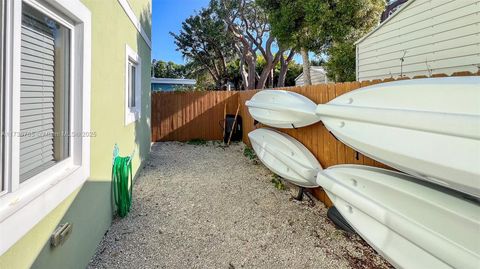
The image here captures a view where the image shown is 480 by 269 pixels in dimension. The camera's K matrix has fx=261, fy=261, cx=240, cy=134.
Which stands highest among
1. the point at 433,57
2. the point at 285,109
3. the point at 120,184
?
the point at 433,57

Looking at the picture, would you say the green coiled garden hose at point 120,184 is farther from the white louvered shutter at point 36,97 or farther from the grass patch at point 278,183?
the grass patch at point 278,183

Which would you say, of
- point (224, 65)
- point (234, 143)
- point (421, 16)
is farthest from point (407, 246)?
point (224, 65)

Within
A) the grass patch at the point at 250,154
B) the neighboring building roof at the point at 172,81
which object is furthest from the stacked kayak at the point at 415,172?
the neighboring building roof at the point at 172,81

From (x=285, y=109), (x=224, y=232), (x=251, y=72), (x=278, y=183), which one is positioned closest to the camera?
(x=224, y=232)

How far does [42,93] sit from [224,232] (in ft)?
7.43

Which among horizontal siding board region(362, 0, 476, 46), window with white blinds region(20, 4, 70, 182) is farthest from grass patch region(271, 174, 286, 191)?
horizontal siding board region(362, 0, 476, 46)

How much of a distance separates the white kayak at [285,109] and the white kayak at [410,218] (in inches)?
55.1

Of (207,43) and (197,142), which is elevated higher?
(207,43)

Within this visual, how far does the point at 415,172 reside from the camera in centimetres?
191

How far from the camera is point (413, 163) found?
72.9 inches

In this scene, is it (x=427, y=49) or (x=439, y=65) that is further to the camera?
(x=427, y=49)

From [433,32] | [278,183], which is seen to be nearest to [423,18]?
[433,32]

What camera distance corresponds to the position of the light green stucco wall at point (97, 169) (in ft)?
5.22

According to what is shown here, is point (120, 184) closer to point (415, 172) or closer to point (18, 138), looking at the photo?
point (18, 138)
